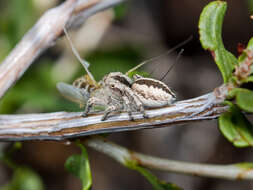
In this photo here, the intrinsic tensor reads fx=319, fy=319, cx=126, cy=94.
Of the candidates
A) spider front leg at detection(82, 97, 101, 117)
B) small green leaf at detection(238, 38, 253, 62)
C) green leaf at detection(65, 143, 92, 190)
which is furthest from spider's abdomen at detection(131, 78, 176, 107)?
green leaf at detection(65, 143, 92, 190)

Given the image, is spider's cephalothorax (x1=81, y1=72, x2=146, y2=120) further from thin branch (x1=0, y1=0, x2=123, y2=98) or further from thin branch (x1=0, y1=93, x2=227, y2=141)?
thin branch (x1=0, y1=0, x2=123, y2=98)

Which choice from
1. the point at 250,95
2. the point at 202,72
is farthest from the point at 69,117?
the point at 202,72

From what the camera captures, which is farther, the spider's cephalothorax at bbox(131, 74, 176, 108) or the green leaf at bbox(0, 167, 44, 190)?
the green leaf at bbox(0, 167, 44, 190)

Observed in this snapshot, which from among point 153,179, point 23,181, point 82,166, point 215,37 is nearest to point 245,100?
point 215,37

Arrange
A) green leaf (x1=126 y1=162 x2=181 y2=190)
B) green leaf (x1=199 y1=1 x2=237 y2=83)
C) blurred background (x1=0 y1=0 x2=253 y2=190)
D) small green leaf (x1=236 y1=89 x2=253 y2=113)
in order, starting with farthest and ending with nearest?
blurred background (x1=0 y1=0 x2=253 y2=190) → green leaf (x1=126 y1=162 x2=181 y2=190) → green leaf (x1=199 y1=1 x2=237 y2=83) → small green leaf (x1=236 y1=89 x2=253 y2=113)

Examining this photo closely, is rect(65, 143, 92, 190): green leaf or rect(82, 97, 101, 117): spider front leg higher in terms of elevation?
rect(82, 97, 101, 117): spider front leg

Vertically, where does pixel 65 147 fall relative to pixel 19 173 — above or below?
below

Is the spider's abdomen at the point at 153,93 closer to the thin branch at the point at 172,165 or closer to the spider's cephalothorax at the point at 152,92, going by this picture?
the spider's cephalothorax at the point at 152,92

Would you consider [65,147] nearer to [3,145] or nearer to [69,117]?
[3,145]
